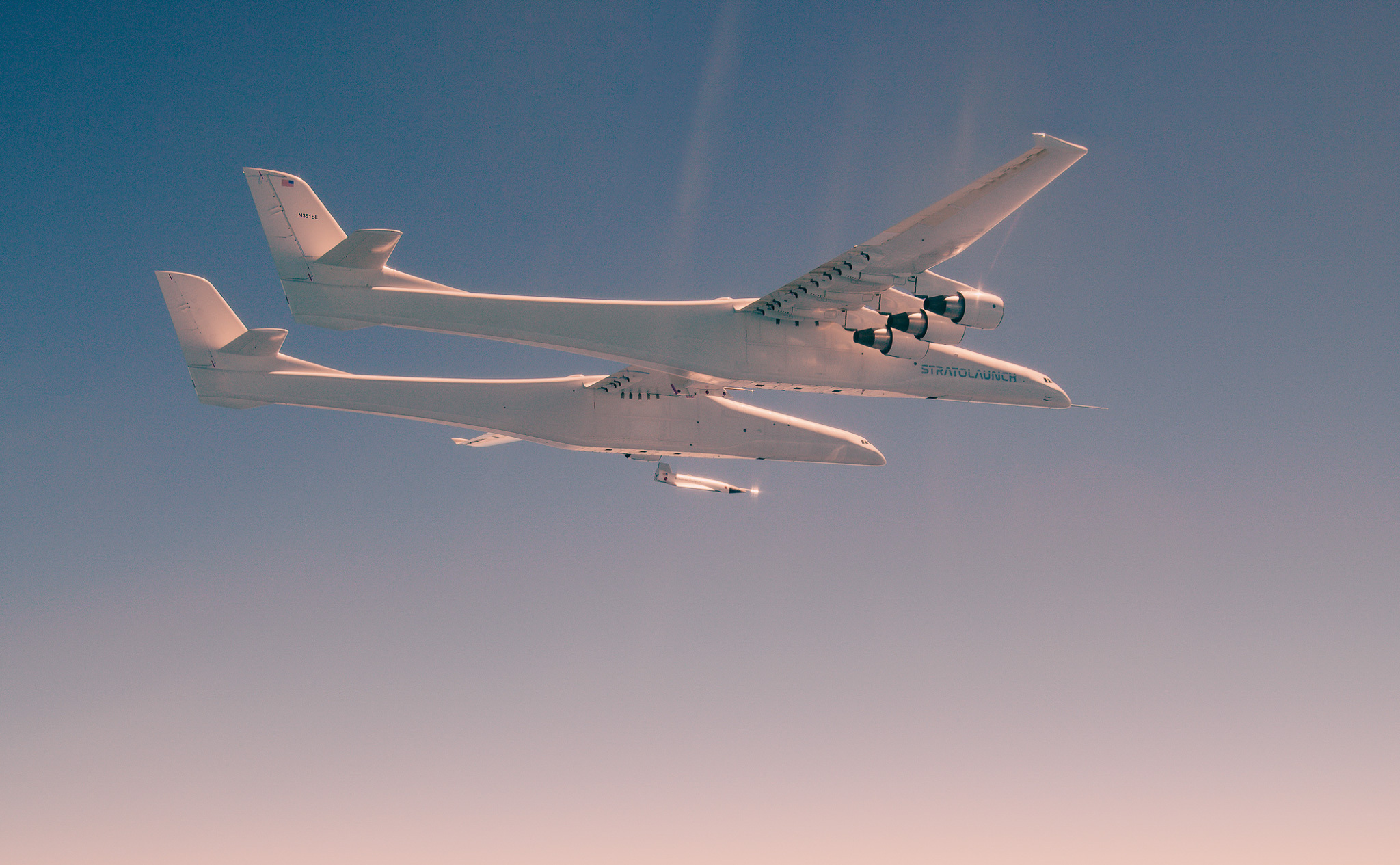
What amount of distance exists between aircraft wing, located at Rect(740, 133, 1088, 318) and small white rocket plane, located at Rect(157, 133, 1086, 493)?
54 millimetres

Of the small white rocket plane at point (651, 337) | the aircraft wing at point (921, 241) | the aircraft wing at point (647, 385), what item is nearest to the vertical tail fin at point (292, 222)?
the small white rocket plane at point (651, 337)

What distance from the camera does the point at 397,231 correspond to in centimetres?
2644

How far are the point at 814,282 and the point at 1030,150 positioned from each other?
7079 millimetres

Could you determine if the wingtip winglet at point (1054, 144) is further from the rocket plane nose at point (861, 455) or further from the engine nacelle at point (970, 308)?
the rocket plane nose at point (861, 455)

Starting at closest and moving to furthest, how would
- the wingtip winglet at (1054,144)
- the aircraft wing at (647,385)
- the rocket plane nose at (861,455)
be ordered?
the wingtip winglet at (1054,144)
the aircraft wing at (647,385)
the rocket plane nose at (861,455)

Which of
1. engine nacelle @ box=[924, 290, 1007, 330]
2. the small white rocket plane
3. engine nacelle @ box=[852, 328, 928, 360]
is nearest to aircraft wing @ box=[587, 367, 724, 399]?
the small white rocket plane

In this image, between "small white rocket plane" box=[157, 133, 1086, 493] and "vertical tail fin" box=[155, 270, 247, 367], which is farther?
"vertical tail fin" box=[155, 270, 247, 367]

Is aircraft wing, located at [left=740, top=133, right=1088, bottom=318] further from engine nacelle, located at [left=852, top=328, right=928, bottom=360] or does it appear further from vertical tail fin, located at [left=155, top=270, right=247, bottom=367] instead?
vertical tail fin, located at [left=155, top=270, right=247, bottom=367]

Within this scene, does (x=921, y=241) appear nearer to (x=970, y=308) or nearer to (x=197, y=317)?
(x=970, y=308)

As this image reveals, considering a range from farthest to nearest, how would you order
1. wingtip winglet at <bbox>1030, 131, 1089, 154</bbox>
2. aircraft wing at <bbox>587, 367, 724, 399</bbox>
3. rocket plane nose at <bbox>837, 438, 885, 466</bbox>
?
rocket plane nose at <bbox>837, 438, 885, 466</bbox>
aircraft wing at <bbox>587, 367, 724, 399</bbox>
wingtip winglet at <bbox>1030, 131, 1089, 154</bbox>

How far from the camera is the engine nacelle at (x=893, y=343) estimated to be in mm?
31938

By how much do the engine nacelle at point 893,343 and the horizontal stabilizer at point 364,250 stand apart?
14.3 meters

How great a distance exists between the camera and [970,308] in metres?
31.6

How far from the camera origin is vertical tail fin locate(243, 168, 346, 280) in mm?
28219
